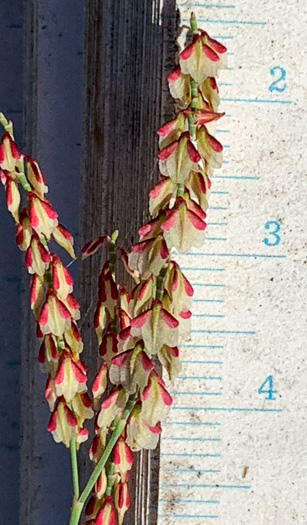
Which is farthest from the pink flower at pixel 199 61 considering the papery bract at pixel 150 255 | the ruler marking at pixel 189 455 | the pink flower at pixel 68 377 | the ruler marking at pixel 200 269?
the ruler marking at pixel 189 455

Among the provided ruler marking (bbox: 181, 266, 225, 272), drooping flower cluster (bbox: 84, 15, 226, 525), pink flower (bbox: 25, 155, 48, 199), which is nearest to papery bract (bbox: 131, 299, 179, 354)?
drooping flower cluster (bbox: 84, 15, 226, 525)

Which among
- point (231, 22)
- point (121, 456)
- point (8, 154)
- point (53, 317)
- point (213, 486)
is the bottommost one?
point (213, 486)

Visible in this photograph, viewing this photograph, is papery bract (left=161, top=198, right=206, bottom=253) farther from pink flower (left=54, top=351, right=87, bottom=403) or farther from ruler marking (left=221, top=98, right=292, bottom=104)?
ruler marking (left=221, top=98, right=292, bottom=104)

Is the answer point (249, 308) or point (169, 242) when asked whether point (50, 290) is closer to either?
point (169, 242)

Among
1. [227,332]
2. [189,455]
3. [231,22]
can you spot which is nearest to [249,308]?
[227,332]

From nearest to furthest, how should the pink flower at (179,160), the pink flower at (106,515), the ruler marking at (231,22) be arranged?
1. the pink flower at (179,160)
2. the pink flower at (106,515)
3. the ruler marking at (231,22)

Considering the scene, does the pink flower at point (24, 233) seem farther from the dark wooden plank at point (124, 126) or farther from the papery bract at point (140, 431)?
the dark wooden plank at point (124, 126)

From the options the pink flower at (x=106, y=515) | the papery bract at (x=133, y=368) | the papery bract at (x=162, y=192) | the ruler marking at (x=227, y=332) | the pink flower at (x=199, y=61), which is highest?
the pink flower at (x=199, y=61)
